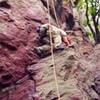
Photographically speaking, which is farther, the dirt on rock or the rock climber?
the rock climber

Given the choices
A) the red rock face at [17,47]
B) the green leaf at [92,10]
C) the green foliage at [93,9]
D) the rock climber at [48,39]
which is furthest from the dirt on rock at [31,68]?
the green leaf at [92,10]

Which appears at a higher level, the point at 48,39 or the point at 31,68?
the point at 48,39

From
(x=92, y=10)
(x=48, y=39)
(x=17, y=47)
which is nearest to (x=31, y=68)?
(x=17, y=47)

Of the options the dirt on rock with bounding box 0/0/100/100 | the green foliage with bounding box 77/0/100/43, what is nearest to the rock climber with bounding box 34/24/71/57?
the dirt on rock with bounding box 0/0/100/100

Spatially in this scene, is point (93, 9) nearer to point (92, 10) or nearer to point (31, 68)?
point (92, 10)

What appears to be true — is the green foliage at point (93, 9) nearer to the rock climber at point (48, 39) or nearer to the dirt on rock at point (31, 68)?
the dirt on rock at point (31, 68)

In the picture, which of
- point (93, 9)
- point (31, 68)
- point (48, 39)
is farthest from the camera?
point (93, 9)

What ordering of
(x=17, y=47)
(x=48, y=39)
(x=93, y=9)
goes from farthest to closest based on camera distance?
(x=93, y=9) → (x=48, y=39) → (x=17, y=47)

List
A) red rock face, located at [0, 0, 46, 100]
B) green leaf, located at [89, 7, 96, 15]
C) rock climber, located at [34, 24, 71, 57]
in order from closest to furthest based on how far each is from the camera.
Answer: red rock face, located at [0, 0, 46, 100] < rock climber, located at [34, 24, 71, 57] < green leaf, located at [89, 7, 96, 15]

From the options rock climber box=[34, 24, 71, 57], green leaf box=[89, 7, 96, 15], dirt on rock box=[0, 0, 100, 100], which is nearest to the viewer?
dirt on rock box=[0, 0, 100, 100]

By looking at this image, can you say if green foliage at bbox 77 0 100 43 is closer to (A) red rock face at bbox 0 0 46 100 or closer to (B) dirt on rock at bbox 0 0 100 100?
(A) red rock face at bbox 0 0 46 100

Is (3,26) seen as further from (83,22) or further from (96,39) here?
(83,22)


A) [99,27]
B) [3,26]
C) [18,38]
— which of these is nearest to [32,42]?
[18,38]

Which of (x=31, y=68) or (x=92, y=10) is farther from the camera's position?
(x=92, y=10)
